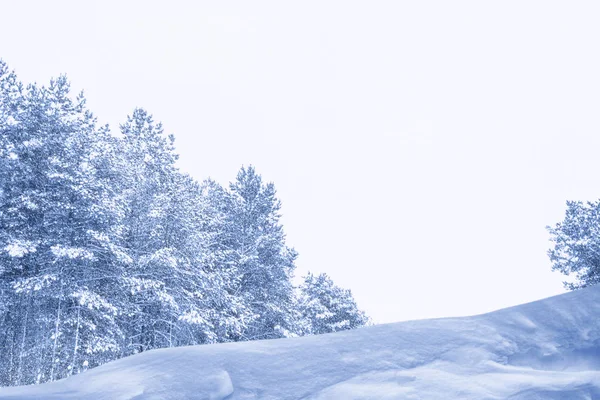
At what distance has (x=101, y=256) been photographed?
60.4 ft

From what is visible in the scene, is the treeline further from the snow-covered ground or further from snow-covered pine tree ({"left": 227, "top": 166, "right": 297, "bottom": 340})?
the snow-covered ground

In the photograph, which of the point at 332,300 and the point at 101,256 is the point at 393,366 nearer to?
the point at 101,256

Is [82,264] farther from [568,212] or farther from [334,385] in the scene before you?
[568,212]

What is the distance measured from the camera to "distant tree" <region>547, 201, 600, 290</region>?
2773 cm

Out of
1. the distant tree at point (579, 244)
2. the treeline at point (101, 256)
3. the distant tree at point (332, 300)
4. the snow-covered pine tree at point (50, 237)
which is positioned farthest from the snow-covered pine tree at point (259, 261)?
the distant tree at point (579, 244)

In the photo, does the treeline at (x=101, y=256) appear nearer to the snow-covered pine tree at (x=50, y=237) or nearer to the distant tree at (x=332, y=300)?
the snow-covered pine tree at (x=50, y=237)

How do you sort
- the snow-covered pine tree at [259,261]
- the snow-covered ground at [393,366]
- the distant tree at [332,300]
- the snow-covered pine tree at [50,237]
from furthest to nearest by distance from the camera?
1. the distant tree at [332,300]
2. the snow-covered pine tree at [259,261]
3. the snow-covered pine tree at [50,237]
4. the snow-covered ground at [393,366]

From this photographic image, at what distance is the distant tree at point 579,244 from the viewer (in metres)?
27.7

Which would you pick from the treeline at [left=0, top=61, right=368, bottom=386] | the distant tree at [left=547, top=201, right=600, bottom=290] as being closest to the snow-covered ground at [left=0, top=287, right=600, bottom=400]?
the treeline at [left=0, top=61, right=368, bottom=386]

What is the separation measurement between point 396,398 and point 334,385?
417 millimetres

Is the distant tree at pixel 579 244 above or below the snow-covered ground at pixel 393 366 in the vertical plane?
above

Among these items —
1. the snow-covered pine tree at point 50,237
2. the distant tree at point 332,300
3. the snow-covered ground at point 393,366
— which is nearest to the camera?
the snow-covered ground at point 393,366

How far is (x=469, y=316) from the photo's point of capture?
3.90m

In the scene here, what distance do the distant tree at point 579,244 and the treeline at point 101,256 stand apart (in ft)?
57.7
